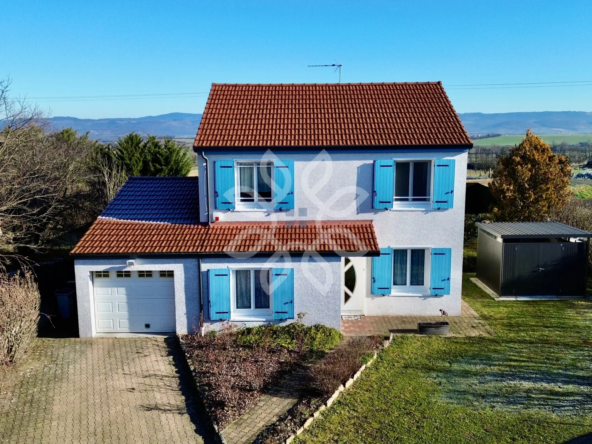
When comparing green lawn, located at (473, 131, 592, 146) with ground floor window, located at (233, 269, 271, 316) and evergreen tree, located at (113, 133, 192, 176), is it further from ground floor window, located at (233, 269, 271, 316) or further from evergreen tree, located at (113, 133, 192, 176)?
ground floor window, located at (233, 269, 271, 316)

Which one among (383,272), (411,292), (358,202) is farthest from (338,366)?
(358,202)

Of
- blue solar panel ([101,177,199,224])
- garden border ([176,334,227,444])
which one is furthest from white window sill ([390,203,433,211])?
garden border ([176,334,227,444])

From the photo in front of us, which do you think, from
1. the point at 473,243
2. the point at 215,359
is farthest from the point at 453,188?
the point at 473,243

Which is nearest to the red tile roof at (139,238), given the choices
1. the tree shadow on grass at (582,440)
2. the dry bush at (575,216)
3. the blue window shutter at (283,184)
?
the blue window shutter at (283,184)

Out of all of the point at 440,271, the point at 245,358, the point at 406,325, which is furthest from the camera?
the point at 440,271

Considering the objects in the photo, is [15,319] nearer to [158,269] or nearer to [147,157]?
[158,269]
